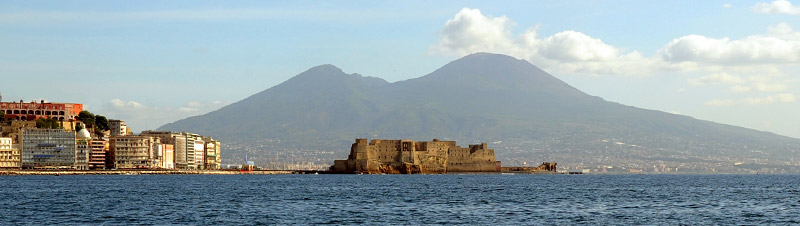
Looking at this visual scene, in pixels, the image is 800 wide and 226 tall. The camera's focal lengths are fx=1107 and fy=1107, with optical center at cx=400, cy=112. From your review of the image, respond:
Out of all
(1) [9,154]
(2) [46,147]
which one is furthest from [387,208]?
(2) [46,147]

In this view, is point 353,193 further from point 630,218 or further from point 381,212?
point 630,218

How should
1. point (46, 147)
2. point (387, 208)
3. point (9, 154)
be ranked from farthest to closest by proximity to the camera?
point (46, 147) < point (9, 154) < point (387, 208)

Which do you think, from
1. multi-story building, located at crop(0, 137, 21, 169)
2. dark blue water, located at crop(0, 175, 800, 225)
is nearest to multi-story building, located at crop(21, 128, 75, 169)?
multi-story building, located at crop(0, 137, 21, 169)

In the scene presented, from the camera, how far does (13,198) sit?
86.7 m

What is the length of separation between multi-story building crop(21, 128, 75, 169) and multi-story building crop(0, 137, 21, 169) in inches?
51.9

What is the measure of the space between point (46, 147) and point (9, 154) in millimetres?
6375

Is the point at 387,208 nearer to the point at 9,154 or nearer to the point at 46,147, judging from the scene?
the point at 9,154

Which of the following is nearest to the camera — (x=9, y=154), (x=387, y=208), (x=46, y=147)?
(x=387, y=208)

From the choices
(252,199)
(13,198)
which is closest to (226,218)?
(252,199)

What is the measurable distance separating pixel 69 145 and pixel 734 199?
13775 centimetres

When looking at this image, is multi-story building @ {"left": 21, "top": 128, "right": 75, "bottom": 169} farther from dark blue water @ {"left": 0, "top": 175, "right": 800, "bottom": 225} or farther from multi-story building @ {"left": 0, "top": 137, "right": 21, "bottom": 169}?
dark blue water @ {"left": 0, "top": 175, "right": 800, "bottom": 225}

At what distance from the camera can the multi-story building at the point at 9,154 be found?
188 metres

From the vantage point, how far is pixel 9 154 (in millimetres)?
190625

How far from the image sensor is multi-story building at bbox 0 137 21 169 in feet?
617
